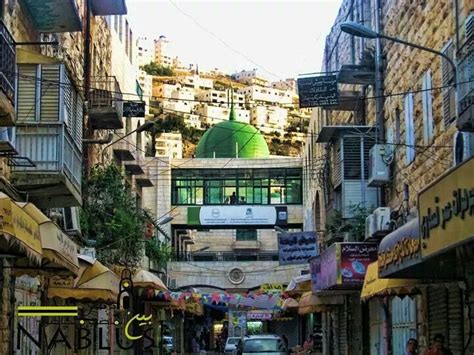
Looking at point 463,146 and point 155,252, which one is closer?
point 463,146

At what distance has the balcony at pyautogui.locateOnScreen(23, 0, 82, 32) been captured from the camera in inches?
803

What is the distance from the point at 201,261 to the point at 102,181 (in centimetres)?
3482

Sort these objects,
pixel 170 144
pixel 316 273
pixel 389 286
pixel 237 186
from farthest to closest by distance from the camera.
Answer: pixel 170 144 → pixel 237 186 → pixel 316 273 → pixel 389 286

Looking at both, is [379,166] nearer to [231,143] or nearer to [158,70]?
[231,143]

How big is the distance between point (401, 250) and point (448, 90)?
210 inches

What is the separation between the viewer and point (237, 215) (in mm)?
63375

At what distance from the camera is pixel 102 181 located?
101 feet

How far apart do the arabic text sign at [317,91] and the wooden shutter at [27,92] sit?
37.2 ft

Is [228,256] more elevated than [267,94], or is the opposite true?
[267,94]

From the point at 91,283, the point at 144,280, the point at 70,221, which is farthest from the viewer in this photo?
the point at 144,280

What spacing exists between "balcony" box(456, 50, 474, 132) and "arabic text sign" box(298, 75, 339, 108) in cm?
1232

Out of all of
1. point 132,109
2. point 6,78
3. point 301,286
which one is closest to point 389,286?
point 6,78

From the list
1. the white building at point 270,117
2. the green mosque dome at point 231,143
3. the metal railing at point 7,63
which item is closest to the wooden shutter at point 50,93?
the metal railing at point 7,63

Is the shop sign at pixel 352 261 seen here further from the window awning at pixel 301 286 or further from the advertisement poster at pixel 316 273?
the window awning at pixel 301 286
